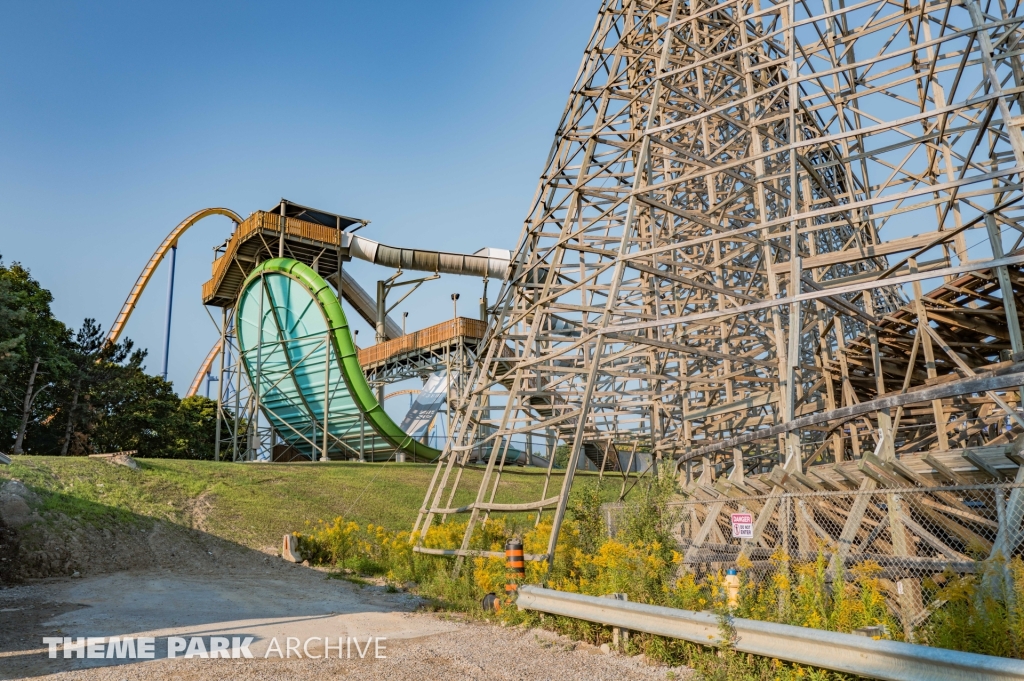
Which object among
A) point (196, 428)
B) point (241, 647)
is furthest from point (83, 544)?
point (196, 428)

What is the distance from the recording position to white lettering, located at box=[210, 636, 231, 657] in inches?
301

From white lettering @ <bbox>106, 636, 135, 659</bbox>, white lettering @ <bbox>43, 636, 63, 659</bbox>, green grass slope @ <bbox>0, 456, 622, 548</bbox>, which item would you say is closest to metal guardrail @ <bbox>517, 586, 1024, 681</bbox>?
white lettering @ <bbox>106, 636, 135, 659</bbox>

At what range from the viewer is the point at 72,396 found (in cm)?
3206

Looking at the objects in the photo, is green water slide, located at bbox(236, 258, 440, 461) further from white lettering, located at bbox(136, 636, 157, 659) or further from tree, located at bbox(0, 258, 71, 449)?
white lettering, located at bbox(136, 636, 157, 659)

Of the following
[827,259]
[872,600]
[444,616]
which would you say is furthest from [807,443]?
[872,600]

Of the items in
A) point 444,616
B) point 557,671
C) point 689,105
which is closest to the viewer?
point 557,671

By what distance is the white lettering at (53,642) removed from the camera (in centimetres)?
757

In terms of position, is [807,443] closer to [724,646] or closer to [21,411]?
[724,646]

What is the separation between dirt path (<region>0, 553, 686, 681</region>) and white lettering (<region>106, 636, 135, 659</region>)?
0.69ft

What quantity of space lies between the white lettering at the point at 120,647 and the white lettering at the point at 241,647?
91cm

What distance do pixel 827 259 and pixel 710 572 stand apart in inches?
202

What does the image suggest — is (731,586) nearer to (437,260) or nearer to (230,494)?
(230,494)

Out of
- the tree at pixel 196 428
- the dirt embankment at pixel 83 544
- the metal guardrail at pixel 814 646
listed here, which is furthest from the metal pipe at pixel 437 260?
the metal guardrail at pixel 814 646

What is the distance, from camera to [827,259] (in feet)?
39.9
